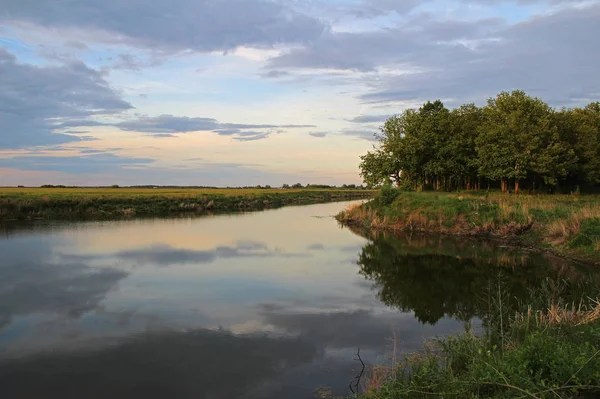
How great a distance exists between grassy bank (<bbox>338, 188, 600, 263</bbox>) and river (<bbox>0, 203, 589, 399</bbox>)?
156cm

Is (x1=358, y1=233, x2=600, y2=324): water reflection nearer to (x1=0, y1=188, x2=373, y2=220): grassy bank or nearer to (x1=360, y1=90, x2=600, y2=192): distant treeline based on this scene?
(x1=360, y1=90, x2=600, y2=192): distant treeline

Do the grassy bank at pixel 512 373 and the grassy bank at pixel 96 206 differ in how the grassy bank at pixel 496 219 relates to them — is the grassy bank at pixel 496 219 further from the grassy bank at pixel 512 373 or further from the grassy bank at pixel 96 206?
the grassy bank at pixel 96 206

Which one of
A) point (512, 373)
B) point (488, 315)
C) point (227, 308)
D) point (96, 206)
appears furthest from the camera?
point (96, 206)

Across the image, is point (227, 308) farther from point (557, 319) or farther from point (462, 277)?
point (462, 277)

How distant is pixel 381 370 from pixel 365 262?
40.1 feet

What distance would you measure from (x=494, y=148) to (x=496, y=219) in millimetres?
14598

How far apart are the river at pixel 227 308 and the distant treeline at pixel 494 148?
674 inches

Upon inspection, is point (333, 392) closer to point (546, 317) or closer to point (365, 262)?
point (546, 317)

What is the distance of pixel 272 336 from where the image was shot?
9.96 meters

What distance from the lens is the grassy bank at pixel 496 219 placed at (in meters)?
18.9

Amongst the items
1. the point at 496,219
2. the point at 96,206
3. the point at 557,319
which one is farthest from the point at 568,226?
Result: the point at 96,206

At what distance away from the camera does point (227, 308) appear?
39.5 feet

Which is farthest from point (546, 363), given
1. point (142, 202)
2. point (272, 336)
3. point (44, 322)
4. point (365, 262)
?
point (142, 202)

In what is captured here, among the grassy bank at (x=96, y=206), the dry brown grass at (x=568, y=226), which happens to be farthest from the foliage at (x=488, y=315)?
the grassy bank at (x=96, y=206)
